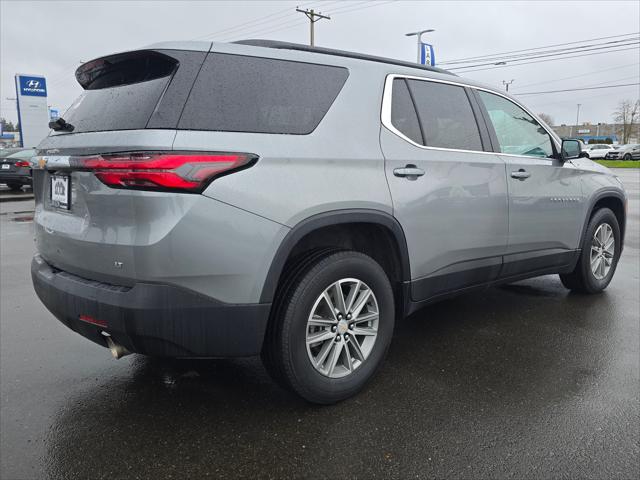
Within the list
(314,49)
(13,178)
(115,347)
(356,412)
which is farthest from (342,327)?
(13,178)

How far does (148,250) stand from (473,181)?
7.18 ft

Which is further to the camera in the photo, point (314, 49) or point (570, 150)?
point (570, 150)

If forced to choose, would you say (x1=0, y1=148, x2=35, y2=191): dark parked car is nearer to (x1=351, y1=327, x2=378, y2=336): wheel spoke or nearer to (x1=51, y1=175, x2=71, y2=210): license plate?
(x1=51, y1=175, x2=71, y2=210): license plate

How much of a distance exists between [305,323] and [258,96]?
113 centimetres

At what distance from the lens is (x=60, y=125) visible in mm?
2887

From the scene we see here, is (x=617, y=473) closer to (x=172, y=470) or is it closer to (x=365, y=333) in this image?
(x=365, y=333)

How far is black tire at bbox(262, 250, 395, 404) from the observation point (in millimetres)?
2531

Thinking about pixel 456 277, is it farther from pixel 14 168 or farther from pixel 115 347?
pixel 14 168

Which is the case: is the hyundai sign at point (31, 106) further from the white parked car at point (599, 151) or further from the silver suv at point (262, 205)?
the white parked car at point (599, 151)

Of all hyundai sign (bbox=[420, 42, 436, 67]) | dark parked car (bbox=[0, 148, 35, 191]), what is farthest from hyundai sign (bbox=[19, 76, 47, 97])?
hyundai sign (bbox=[420, 42, 436, 67])

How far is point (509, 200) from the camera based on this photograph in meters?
3.75

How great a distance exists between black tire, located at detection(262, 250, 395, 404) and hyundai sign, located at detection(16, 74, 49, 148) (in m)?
30.9

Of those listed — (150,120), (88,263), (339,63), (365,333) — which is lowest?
(365,333)

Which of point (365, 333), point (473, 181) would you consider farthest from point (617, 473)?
point (473, 181)
